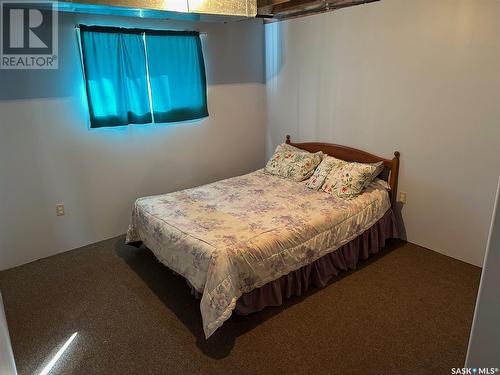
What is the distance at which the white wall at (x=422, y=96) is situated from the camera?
2730 mm

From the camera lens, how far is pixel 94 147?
11.1 ft

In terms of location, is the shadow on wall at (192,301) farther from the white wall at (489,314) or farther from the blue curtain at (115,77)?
the white wall at (489,314)

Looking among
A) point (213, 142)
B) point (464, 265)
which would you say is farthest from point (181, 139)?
point (464, 265)

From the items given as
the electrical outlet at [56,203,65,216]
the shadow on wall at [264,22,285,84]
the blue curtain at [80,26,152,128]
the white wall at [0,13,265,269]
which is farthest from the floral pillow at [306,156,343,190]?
the electrical outlet at [56,203,65,216]

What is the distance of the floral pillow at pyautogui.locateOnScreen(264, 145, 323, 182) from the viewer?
366cm

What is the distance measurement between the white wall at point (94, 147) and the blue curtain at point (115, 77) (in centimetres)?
11

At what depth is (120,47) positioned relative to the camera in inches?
129

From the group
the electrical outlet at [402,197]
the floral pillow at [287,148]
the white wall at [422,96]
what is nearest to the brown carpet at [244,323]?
the white wall at [422,96]

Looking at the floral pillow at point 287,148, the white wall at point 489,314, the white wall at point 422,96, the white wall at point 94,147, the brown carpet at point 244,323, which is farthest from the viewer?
the floral pillow at point 287,148

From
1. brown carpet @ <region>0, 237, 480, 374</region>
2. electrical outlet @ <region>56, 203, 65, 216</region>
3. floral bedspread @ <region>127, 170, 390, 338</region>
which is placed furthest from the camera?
electrical outlet @ <region>56, 203, 65, 216</region>

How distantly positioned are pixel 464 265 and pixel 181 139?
9.67 feet

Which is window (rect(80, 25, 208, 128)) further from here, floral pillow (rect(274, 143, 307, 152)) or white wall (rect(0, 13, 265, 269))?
floral pillow (rect(274, 143, 307, 152))

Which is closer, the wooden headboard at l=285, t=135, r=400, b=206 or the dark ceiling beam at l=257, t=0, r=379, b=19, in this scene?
the dark ceiling beam at l=257, t=0, r=379, b=19

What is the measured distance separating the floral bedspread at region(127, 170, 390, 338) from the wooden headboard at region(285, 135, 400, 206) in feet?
0.61
